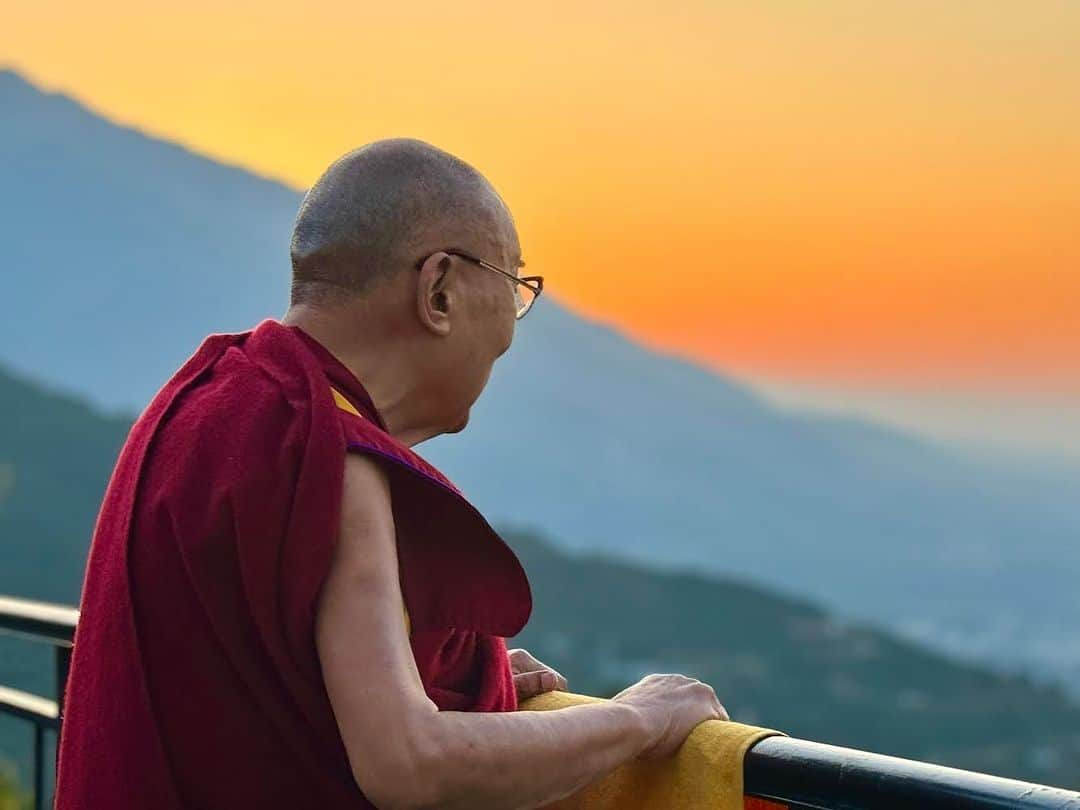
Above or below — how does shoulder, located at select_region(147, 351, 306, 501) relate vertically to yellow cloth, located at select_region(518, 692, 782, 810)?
above

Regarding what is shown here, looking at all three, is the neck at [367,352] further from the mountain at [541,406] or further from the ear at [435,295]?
the mountain at [541,406]

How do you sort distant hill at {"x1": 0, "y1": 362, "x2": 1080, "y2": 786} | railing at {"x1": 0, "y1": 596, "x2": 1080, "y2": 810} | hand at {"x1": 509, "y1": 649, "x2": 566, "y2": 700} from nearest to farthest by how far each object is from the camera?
railing at {"x1": 0, "y1": 596, "x2": 1080, "y2": 810}
hand at {"x1": 509, "y1": 649, "x2": 566, "y2": 700}
distant hill at {"x1": 0, "y1": 362, "x2": 1080, "y2": 786}

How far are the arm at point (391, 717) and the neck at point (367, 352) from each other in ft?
0.58

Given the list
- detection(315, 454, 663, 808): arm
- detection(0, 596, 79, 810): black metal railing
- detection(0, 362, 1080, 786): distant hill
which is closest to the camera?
detection(315, 454, 663, 808): arm

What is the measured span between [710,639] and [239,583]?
74204 millimetres

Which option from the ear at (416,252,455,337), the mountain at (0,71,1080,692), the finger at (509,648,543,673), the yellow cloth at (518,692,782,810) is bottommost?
the yellow cloth at (518,692,782,810)

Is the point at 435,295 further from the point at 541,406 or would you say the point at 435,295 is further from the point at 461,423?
the point at 541,406

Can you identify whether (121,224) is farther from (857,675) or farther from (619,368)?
(857,675)

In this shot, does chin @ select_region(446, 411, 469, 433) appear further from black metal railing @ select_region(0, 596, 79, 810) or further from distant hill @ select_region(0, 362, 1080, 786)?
distant hill @ select_region(0, 362, 1080, 786)

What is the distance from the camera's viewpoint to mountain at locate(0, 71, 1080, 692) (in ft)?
512

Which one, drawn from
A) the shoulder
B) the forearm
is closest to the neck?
the shoulder

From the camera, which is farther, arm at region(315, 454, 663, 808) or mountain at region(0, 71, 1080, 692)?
mountain at region(0, 71, 1080, 692)

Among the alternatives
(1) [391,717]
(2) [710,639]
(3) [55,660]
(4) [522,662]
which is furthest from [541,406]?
(1) [391,717]

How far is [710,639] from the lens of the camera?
74812mm
